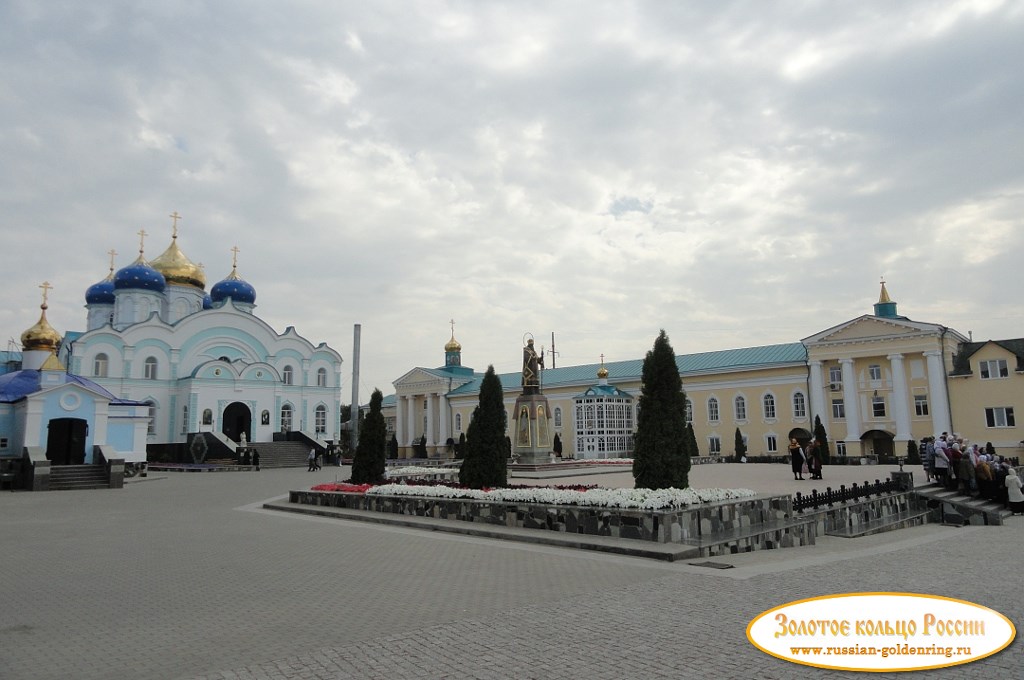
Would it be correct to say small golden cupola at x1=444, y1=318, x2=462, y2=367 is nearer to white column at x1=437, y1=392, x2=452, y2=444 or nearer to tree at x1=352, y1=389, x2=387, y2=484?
white column at x1=437, y1=392, x2=452, y2=444

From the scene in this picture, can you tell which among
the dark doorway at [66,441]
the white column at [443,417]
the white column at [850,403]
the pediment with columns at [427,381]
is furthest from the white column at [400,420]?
the white column at [850,403]

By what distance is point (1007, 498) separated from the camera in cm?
1748

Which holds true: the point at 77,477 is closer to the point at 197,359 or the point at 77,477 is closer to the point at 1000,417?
the point at 197,359

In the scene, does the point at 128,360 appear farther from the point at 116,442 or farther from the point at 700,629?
the point at 700,629

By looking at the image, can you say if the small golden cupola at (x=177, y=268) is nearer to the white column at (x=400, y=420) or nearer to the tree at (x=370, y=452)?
the white column at (x=400, y=420)

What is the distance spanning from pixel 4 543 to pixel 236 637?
25.4 ft

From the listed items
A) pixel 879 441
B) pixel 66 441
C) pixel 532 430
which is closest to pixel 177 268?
pixel 66 441

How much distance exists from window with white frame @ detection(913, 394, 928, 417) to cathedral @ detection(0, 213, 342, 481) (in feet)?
114

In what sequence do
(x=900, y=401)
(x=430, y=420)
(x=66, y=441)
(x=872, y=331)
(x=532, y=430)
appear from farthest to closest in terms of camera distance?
(x=430, y=420)
(x=872, y=331)
(x=900, y=401)
(x=532, y=430)
(x=66, y=441)

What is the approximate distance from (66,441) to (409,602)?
83.0ft

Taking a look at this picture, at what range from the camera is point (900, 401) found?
3662 cm

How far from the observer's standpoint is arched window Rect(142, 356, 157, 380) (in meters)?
42.6

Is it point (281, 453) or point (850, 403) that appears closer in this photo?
point (850, 403)

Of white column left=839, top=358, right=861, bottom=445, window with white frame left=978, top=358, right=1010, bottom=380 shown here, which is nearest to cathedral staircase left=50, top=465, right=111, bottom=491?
white column left=839, top=358, right=861, bottom=445
